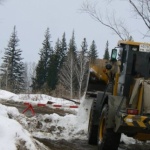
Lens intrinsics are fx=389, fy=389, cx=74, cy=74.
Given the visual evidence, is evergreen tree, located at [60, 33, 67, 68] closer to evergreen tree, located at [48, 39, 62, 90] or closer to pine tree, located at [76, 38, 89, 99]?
evergreen tree, located at [48, 39, 62, 90]

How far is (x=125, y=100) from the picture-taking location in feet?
28.6

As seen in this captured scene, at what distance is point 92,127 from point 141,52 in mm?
2890

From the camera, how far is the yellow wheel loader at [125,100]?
7.90 m

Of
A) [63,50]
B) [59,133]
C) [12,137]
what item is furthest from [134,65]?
[63,50]

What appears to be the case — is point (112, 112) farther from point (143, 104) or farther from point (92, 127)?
point (92, 127)

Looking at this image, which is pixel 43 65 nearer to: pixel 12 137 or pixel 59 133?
pixel 59 133

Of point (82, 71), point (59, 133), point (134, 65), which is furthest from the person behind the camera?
point (82, 71)

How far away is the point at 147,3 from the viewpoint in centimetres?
1977

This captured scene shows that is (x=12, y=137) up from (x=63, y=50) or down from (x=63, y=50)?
down

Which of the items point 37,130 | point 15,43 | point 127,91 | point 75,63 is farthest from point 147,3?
point 15,43

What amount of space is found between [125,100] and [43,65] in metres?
64.8

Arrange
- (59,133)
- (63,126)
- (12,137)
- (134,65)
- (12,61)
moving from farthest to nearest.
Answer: (12,61), (63,126), (59,133), (134,65), (12,137)

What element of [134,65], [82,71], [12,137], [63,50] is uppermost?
[63,50]

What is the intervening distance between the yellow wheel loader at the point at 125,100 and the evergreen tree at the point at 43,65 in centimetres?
6043
